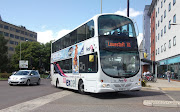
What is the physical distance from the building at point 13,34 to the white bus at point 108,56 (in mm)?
78058

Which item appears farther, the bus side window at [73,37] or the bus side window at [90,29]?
the bus side window at [73,37]

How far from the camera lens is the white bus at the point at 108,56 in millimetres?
10977

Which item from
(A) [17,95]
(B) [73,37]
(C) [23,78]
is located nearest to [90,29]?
(B) [73,37]

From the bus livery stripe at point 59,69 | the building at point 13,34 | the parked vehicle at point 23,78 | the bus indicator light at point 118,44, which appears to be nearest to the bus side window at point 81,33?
the bus indicator light at point 118,44

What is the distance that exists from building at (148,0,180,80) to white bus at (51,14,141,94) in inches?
720

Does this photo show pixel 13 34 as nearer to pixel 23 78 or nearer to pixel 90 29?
pixel 23 78

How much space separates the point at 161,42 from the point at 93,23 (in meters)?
34.1

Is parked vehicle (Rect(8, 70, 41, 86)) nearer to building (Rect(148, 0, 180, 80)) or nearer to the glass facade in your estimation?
building (Rect(148, 0, 180, 80))

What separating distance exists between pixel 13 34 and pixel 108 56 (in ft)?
294

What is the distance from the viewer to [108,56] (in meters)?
11.1

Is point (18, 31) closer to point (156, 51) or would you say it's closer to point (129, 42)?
point (156, 51)

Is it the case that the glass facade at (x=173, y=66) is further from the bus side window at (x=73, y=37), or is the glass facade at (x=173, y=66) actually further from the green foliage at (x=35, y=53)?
the green foliage at (x=35, y=53)

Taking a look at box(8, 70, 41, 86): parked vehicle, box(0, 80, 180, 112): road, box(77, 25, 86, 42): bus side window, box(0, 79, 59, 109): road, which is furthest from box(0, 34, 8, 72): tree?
box(0, 80, 180, 112): road

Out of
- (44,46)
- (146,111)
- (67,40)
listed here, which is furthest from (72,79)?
(44,46)
